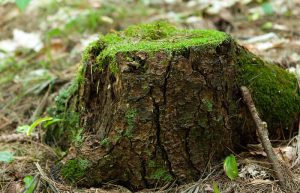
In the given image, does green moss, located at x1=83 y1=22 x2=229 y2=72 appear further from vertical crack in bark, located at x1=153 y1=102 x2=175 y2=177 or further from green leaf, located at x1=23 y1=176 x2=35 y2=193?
green leaf, located at x1=23 y1=176 x2=35 y2=193

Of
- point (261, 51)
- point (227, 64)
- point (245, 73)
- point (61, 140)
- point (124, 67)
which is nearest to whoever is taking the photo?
point (124, 67)

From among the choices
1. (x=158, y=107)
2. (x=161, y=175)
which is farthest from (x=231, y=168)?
(x=158, y=107)

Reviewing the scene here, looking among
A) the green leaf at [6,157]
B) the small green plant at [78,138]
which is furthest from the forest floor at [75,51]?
the small green plant at [78,138]

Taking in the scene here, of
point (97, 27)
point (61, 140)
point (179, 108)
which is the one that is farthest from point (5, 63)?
→ point (179, 108)

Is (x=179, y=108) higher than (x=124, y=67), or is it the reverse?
(x=124, y=67)

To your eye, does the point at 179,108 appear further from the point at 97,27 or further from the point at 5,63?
the point at 97,27

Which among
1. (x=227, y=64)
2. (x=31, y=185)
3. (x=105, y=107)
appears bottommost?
(x=31, y=185)

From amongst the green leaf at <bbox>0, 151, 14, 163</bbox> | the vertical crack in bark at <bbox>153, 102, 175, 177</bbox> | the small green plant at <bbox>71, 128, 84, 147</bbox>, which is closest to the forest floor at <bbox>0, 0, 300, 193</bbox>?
the green leaf at <bbox>0, 151, 14, 163</bbox>
